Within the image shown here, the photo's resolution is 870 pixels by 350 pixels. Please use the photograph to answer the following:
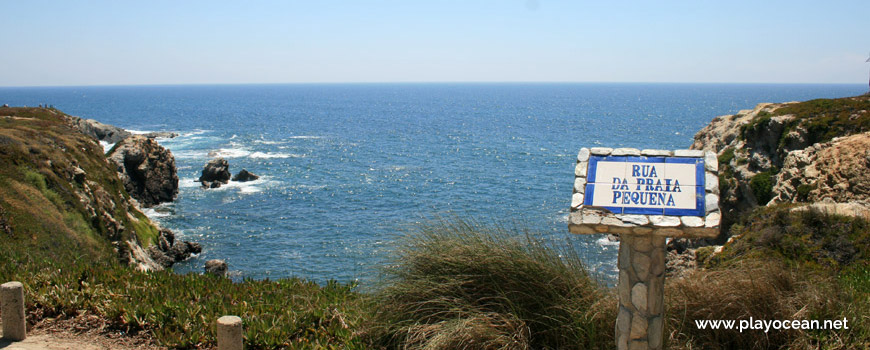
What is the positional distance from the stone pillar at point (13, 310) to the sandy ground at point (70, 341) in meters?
0.11

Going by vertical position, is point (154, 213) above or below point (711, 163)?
below

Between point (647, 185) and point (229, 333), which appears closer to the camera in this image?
point (647, 185)

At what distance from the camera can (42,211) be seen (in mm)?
18469

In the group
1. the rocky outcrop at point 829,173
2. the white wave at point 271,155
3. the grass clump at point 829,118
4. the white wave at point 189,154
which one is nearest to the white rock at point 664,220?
the rocky outcrop at point 829,173

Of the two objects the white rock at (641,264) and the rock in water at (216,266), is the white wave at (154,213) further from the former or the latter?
the white rock at (641,264)

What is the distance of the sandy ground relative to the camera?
7383mm

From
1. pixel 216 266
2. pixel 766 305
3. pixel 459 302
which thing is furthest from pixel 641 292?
pixel 216 266

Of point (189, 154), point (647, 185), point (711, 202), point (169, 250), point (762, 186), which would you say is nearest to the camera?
point (711, 202)

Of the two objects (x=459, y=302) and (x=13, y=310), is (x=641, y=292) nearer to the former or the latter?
(x=459, y=302)

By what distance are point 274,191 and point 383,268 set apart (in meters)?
40.1

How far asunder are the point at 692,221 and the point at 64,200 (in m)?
22.4

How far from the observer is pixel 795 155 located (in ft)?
66.3

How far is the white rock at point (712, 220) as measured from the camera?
5078mm

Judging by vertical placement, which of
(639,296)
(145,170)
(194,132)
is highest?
(639,296)
